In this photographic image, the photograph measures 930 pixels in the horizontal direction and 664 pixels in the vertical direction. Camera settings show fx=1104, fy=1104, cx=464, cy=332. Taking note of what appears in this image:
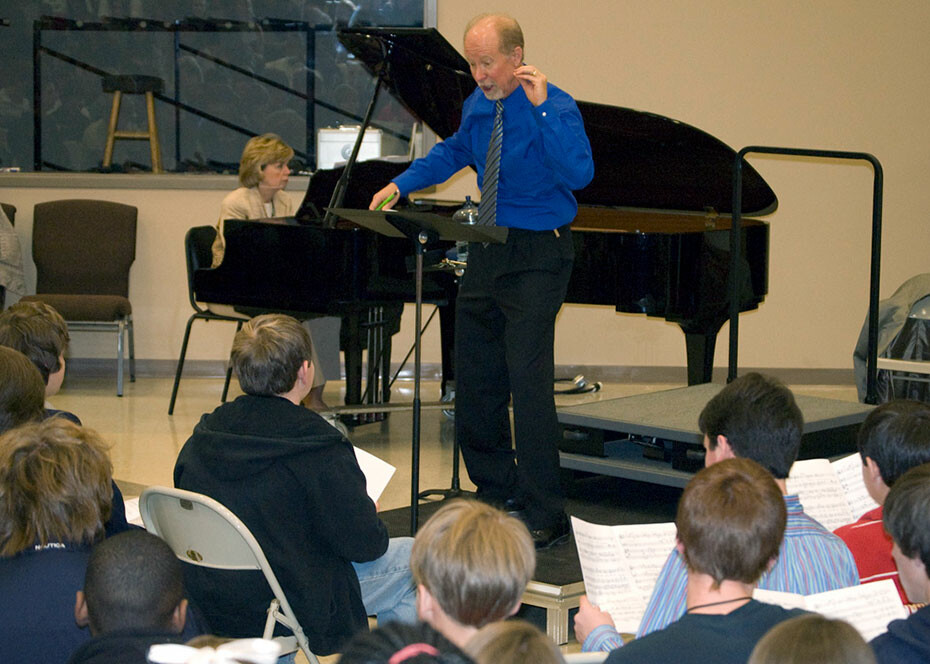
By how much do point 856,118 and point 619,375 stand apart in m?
2.27

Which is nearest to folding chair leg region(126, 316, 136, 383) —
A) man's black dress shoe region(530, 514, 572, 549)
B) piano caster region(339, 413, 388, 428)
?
piano caster region(339, 413, 388, 428)

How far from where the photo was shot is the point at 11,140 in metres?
7.16

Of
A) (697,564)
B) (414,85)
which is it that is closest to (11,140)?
(414,85)

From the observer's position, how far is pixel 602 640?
179 cm

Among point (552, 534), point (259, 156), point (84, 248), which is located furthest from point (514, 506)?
point (84, 248)

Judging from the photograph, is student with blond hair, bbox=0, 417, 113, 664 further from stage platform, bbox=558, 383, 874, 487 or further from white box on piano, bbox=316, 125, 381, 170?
white box on piano, bbox=316, 125, 381, 170

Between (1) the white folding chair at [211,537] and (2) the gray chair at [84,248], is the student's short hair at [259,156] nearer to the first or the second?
(2) the gray chair at [84,248]

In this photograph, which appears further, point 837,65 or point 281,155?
point 837,65

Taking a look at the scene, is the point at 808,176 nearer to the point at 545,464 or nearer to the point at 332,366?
the point at 332,366

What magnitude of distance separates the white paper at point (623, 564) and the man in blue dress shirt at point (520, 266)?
1.16 metres

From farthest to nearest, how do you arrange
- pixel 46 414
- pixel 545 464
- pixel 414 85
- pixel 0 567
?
pixel 414 85
pixel 545 464
pixel 46 414
pixel 0 567

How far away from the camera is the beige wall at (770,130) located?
23.2 ft

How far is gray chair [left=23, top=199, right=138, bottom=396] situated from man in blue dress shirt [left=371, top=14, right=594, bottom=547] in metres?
3.91

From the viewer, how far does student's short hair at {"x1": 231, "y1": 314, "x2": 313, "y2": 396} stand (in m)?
2.39
